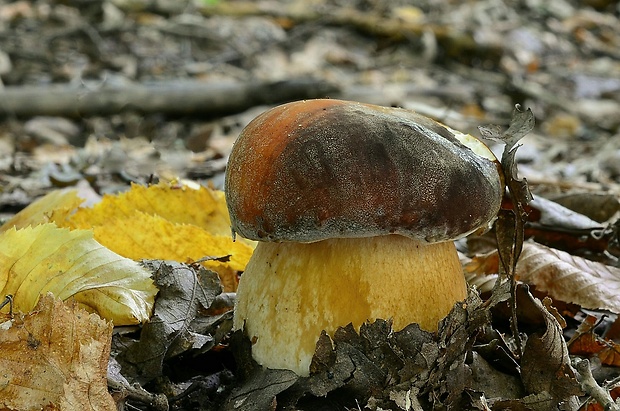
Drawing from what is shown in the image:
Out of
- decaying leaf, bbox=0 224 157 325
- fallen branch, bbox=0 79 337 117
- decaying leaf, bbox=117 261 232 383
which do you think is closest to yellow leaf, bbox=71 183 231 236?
decaying leaf, bbox=117 261 232 383

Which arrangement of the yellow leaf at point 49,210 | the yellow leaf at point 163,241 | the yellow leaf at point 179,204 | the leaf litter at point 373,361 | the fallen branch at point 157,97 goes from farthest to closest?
the fallen branch at point 157,97
the yellow leaf at point 179,204
the yellow leaf at point 49,210
the yellow leaf at point 163,241
the leaf litter at point 373,361

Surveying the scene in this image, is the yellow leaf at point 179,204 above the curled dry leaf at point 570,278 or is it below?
below

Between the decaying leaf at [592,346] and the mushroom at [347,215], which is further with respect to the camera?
the decaying leaf at [592,346]

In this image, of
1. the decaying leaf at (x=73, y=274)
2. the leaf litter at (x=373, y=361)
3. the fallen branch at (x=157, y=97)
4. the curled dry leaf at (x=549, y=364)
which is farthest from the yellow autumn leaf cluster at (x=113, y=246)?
the fallen branch at (x=157, y=97)

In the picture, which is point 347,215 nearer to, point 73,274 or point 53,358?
point 53,358

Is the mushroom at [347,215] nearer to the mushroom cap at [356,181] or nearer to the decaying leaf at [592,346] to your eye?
the mushroom cap at [356,181]

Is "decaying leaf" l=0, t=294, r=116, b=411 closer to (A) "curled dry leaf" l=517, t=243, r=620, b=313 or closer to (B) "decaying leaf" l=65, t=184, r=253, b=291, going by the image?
(B) "decaying leaf" l=65, t=184, r=253, b=291

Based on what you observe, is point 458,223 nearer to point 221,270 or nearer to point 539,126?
point 221,270
